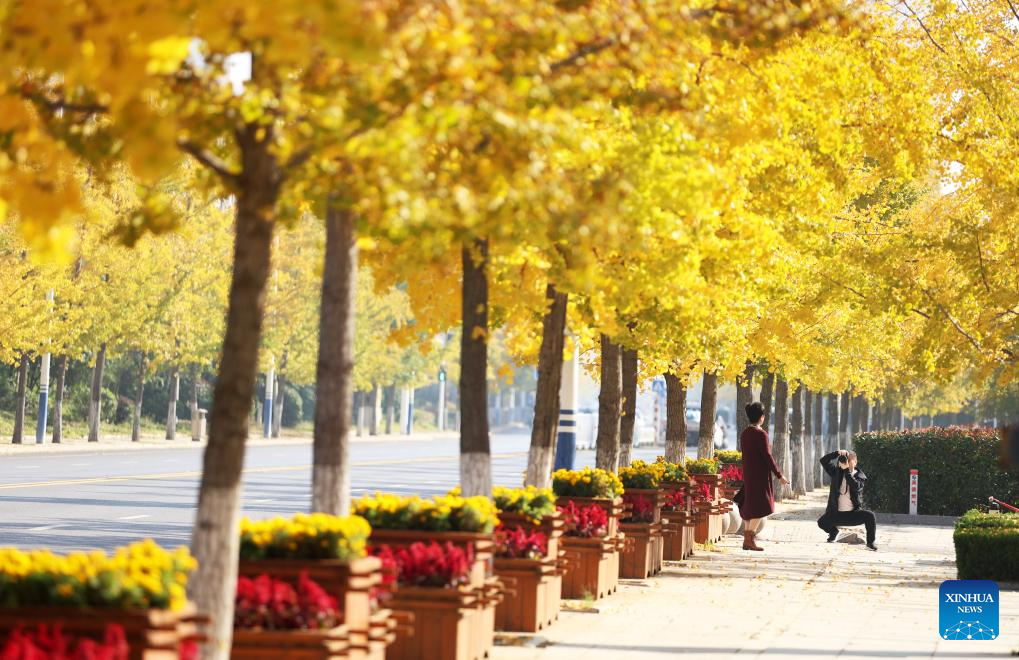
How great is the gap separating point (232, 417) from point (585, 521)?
8567mm

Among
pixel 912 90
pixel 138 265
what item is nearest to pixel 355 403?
pixel 138 265

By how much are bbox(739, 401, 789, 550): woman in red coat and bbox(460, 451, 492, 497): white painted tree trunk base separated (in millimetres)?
8576

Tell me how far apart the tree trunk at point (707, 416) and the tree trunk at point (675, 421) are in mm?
2008

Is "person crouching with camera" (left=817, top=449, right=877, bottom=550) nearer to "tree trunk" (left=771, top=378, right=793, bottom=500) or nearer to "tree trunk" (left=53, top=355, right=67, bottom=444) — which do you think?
"tree trunk" (left=771, top=378, right=793, bottom=500)

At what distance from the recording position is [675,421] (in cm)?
2739

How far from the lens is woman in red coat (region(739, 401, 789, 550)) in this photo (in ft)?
72.0

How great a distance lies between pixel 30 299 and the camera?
155ft

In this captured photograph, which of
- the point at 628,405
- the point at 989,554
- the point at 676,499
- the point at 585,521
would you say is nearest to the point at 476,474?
the point at 585,521

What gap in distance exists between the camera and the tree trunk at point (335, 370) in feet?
33.5

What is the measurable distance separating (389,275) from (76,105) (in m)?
5.99

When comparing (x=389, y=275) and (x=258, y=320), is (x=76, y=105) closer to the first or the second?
(x=258, y=320)

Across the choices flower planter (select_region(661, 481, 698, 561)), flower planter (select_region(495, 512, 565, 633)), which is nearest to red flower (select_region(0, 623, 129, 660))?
flower planter (select_region(495, 512, 565, 633))

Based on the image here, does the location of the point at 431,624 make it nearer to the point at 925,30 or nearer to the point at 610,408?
the point at 610,408

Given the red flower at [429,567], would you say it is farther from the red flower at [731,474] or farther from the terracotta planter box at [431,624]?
the red flower at [731,474]
